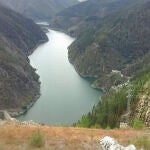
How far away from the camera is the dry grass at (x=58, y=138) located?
85.4 feet

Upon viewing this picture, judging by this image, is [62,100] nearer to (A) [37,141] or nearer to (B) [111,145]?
(A) [37,141]

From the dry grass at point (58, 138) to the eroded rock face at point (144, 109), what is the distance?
38.2 metres

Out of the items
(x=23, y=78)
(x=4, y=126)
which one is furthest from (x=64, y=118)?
(x=4, y=126)

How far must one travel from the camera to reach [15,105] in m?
147

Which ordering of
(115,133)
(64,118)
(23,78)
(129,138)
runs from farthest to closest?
1. (23,78)
2. (64,118)
3. (115,133)
4. (129,138)

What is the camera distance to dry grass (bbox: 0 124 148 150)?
26031mm

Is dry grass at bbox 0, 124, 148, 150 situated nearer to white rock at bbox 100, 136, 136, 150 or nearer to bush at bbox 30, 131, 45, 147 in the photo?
bush at bbox 30, 131, 45, 147

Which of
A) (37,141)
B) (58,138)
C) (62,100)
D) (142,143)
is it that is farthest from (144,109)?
(62,100)

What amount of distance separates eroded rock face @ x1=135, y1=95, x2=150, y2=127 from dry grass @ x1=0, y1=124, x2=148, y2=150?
38215 millimetres

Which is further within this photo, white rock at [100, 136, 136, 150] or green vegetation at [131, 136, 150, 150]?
green vegetation at [131, 136, 150, 150]

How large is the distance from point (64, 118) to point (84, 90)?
44.0 m

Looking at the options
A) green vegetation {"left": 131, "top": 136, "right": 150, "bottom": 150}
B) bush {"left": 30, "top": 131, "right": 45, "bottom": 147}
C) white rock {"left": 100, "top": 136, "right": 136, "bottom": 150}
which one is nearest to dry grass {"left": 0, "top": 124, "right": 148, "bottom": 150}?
bush {"left": 30, "top": 131, "right": 45, "bottom": 147}

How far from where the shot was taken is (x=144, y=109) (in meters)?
75.4

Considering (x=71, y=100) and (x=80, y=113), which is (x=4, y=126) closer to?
(x=80, y=113)
